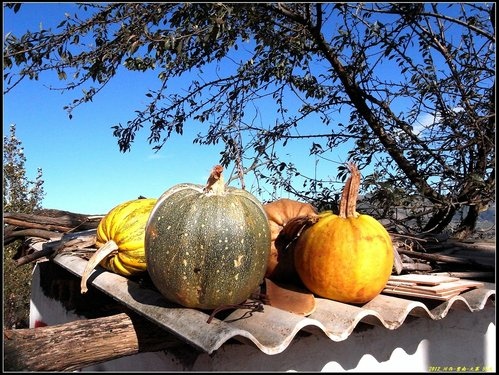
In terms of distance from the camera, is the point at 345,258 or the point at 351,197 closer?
the point at 345,258

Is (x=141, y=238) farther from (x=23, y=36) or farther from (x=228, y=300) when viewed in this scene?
(x=23, y=36)

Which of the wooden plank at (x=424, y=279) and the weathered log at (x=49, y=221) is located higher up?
the weathered log at (x=49, y=221)

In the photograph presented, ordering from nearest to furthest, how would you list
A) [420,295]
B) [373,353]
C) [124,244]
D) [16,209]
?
[420,295]
[373,353]
[124,244]
[16,209]

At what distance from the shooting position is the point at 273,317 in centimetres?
203

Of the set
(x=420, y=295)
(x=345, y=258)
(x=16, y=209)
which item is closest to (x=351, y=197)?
(x=345, y=258)

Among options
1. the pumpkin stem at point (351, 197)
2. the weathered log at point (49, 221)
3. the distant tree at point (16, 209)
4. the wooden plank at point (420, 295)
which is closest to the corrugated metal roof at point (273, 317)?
the wooden plank at point (420, 295)

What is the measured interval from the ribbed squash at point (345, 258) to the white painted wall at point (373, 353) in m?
0.26

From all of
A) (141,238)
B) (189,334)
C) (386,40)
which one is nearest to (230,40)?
(386,40)

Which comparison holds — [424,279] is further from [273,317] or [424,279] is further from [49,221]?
[49,221]

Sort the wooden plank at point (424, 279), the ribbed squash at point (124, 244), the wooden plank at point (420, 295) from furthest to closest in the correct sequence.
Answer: the ribbed squash at point (124, 244)
the wooden plank at point (424, 279)
the wooden plank at point (420, 295)

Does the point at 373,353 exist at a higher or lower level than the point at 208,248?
lower

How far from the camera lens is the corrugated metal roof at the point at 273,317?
1802 millimetres

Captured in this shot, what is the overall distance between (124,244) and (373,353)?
63.3 inches

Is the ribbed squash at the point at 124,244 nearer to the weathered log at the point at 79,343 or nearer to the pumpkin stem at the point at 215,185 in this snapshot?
the weathered log at the point at 79,343
